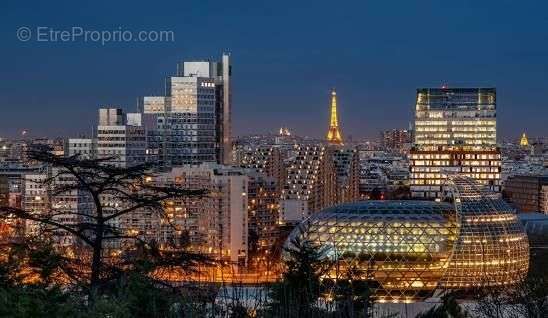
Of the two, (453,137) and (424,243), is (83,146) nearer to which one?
(453,137)

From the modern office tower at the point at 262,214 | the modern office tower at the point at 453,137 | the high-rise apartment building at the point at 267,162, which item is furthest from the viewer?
the modern office tower at the point at 453,137

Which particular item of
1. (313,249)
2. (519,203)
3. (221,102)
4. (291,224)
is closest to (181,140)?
(221,102)

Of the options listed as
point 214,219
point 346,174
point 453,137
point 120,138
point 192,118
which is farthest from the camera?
point 346,174

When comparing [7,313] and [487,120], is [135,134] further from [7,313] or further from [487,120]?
[7,313]

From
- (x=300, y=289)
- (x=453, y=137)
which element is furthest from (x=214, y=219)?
(x=453, y=137)

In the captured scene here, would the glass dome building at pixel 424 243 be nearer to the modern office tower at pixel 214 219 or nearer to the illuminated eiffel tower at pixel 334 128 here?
the modern office tower at pixel 214 219

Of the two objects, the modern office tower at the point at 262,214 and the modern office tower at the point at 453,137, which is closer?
the modern office tower at the point at 262,214

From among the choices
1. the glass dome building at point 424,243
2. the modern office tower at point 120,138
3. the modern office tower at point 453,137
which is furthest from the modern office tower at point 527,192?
the glass dome building at point 424,243
